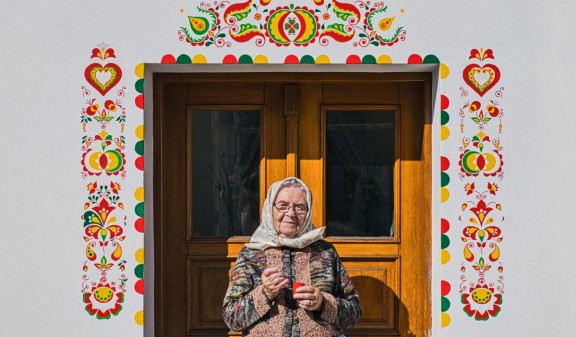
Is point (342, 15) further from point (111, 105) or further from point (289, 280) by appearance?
point (289, 280)

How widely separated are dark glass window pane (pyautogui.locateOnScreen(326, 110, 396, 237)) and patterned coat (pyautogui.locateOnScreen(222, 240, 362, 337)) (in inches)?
22.3

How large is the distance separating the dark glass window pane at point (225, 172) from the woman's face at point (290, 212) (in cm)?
63

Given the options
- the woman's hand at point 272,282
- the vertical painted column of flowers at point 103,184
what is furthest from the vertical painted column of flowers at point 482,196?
the vertical painted column of flowers at point 103,184

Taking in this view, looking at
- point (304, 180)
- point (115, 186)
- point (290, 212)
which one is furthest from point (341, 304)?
point (115, 186)

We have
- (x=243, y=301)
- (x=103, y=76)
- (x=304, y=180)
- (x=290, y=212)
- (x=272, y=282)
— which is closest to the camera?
(x=272, y=282)

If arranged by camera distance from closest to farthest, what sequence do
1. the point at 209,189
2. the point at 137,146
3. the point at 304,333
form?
the point at 304,333 → the point at 137,146 → the point at 209,189

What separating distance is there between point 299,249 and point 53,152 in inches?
57.3

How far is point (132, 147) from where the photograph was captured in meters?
5.18

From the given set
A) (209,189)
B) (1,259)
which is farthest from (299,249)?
(1,259)

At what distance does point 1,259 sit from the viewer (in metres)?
5.19

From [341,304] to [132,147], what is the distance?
1.42 meters

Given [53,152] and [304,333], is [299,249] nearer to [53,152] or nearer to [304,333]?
[304,333]

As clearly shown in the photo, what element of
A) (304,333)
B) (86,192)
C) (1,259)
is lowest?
(304,333)

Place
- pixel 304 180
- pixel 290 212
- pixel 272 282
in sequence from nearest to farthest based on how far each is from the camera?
pixel 272 282 → pixel 290 212 → pixel 304 180
